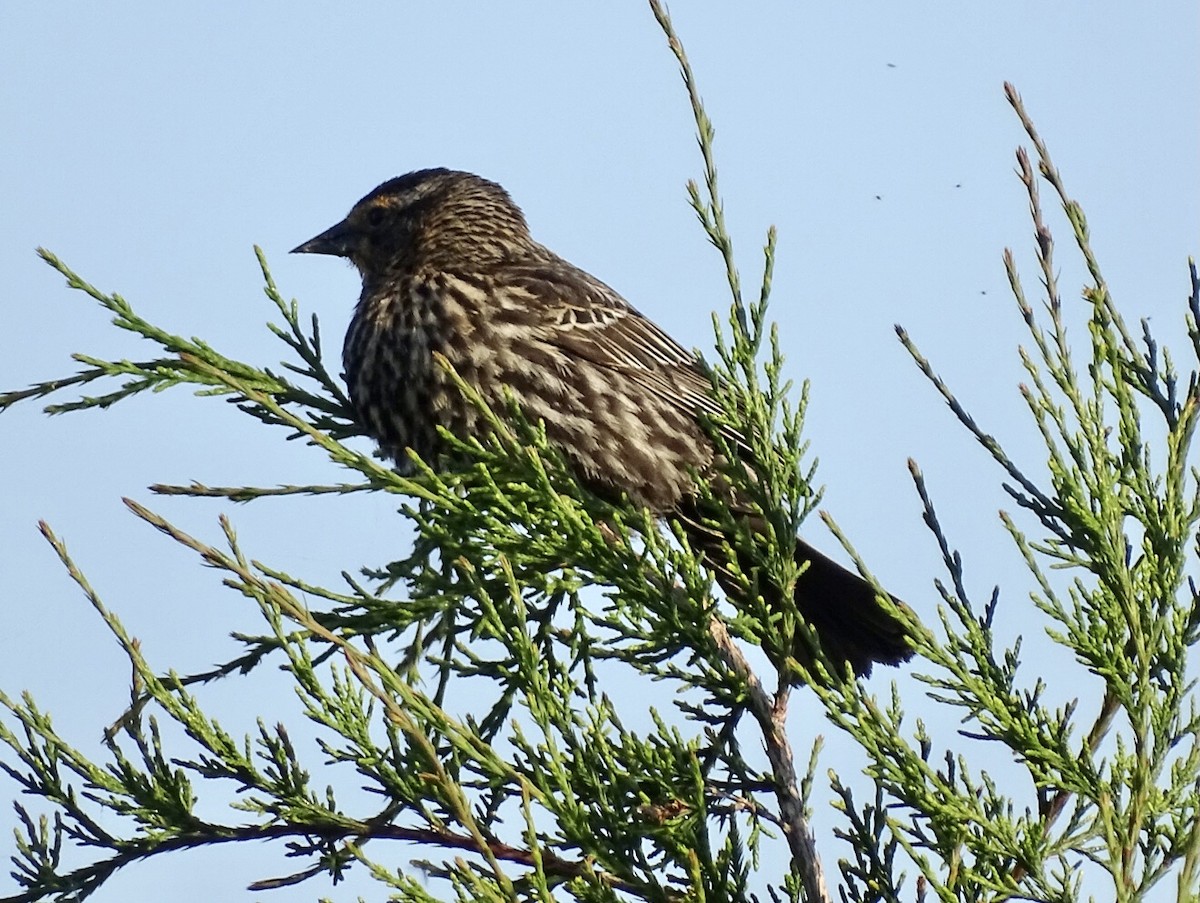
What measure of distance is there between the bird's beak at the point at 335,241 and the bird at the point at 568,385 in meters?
0.37

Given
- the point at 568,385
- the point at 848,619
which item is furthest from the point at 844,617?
the point at 568,385

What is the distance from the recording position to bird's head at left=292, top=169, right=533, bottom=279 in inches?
191

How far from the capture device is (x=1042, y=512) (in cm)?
255

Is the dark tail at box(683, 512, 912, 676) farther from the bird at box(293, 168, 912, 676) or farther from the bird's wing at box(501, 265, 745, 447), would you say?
the bird's wing at box(501, 265, 745, 447)

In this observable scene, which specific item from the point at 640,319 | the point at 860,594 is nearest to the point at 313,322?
the point at 640,319

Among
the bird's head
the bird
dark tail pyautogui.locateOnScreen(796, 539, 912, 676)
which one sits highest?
the bird's head

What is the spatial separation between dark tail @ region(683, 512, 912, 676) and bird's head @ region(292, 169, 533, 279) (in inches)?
54.2

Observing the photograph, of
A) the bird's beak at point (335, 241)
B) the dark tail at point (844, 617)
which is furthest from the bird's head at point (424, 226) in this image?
the dark tail at point (844, 617)

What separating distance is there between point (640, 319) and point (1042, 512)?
2.13 m

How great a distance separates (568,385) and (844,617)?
92 centimetres

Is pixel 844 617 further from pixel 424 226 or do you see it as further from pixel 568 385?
pixel 424 226

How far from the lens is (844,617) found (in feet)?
12.6

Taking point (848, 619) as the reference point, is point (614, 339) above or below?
above

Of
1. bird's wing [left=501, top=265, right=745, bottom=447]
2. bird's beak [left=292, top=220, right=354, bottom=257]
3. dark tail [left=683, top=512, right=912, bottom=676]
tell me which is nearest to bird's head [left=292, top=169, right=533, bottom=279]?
bird's beak [left=292, top=220, right=354, bottom=257]
